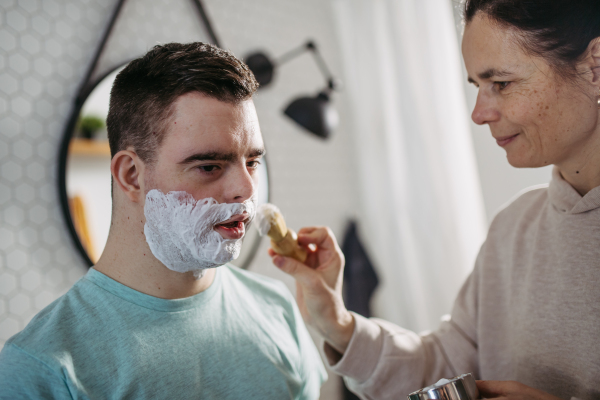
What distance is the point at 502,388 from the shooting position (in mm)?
737

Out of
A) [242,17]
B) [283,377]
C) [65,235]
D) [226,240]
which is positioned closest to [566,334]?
[283,377]

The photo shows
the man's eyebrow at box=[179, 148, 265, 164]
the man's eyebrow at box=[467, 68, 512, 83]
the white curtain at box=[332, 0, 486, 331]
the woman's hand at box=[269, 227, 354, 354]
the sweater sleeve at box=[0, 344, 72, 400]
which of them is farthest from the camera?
the white curtain at box=[332, 0, 486, 331]

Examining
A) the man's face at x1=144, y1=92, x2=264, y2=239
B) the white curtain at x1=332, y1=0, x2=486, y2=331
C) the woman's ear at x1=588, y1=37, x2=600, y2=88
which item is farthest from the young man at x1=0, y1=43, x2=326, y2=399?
the white curtain at x1=332, y1=0, x2=486, y2=331

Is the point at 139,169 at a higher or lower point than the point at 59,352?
higher

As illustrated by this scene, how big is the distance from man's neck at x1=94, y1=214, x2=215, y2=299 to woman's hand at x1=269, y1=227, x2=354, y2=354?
0.24 meters

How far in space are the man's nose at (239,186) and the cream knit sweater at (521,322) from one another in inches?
17.6

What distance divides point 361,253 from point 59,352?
1.26 m

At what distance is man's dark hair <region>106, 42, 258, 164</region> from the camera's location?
698mm

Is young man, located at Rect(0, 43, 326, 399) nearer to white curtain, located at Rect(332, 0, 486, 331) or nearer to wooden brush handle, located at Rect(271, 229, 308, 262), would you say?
wooden brush handle, located at Rect(271, 229, 308, 262)

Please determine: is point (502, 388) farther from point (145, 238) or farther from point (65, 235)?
point (65, 235)

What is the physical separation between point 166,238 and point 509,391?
2.10 feet

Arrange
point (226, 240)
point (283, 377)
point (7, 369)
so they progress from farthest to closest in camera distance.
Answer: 1. point (283, 377)
2. point (226, 240)
3. point (7, 369)

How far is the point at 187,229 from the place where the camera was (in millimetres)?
687

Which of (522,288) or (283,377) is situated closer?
(283,377)
